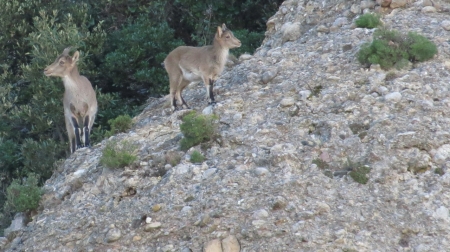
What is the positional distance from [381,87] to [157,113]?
3.84m

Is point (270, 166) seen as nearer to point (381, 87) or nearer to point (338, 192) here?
point (338, 192)

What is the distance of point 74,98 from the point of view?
54.4 ft

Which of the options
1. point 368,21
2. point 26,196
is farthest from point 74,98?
point 368,21

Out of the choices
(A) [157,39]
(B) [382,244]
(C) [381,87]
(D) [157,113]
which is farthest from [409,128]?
(A) [157,39]

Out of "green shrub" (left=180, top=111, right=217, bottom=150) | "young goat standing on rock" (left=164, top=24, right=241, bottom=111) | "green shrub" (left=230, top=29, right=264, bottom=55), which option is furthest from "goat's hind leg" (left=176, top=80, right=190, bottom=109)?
"green shrub" (left=230, top=29, right=264, bottom=55)

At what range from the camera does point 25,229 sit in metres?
12.8

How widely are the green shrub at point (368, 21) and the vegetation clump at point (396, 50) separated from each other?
859 millimetres

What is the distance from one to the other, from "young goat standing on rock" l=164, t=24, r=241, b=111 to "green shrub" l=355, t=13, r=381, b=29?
6.40 feet

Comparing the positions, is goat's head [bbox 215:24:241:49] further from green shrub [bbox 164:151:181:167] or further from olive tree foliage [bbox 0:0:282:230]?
olive tree foliage [bbox 0:0:282:230]

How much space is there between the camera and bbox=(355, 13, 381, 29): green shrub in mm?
15273

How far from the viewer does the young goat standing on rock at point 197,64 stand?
51.0 feet

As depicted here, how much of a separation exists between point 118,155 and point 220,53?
3.26 meters

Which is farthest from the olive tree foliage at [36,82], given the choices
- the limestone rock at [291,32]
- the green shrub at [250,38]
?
the limestone rock at [291,32]

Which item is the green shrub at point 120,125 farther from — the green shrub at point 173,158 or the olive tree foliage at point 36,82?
the olive tree foliage at point 36,82
